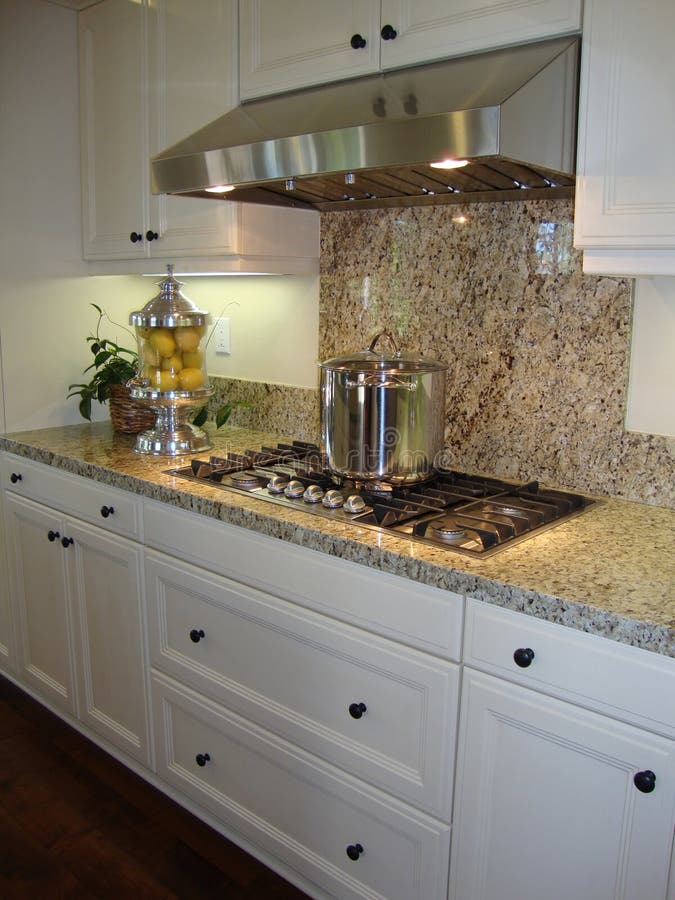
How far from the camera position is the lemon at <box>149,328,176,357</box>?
2.22 meters

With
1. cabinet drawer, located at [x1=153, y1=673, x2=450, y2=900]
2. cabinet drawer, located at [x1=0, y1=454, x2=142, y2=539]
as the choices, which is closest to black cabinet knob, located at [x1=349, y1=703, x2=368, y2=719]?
cabinet drawer, located at [x1=153, y1=673, x2=450, y2=900]

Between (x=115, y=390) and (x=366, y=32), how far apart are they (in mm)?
1296

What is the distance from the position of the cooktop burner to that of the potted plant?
49 centimetres

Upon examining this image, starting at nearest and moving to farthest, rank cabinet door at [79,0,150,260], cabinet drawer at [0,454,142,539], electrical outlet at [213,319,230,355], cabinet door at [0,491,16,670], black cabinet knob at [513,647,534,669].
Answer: black cabinet knob at [513,647,534,669]
cabinet drawer at [0,454,142,539]
cabinet door at [79,0,150,260]
cabinet door at [0,491,16,670]
electrical outlet at [213,319,230,355]

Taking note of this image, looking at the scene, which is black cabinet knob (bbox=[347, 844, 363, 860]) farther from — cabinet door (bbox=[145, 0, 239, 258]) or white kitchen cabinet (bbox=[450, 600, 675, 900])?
cabinet door (bbox=[145, 0, 239, 258])

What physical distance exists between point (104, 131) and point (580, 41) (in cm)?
154

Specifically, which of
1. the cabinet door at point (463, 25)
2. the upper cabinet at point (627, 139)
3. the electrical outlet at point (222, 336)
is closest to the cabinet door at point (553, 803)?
the upper cabinet at point (627, 139)

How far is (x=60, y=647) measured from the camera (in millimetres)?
2359

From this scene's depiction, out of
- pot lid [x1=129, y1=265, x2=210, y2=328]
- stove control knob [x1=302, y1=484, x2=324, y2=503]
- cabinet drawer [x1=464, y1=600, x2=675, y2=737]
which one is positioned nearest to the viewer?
cabinet drawer [x1=464, y1=600, x2=675, y2=737]

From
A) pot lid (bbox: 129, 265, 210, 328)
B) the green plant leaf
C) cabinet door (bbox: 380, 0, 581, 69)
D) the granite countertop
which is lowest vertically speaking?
the granite countertop

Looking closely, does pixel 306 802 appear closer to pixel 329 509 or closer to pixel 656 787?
pixel 329 509

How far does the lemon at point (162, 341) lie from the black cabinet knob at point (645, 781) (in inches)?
62.1

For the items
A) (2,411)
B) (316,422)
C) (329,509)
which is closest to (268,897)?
(329,509)

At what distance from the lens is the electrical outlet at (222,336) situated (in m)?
2.65
